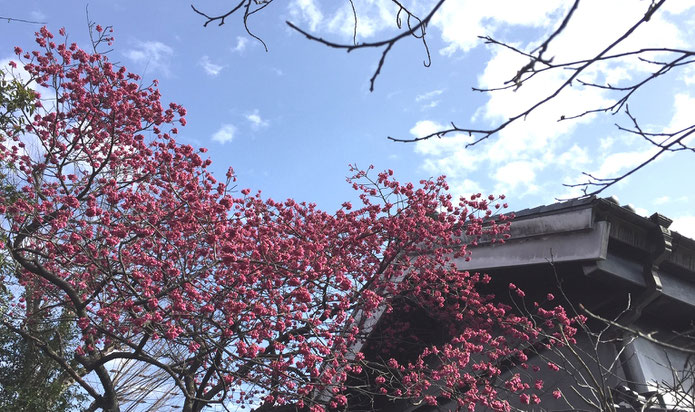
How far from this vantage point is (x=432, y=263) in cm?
869

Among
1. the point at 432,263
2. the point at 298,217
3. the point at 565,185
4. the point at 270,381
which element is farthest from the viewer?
the point at 298,217

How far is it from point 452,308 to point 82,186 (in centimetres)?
585

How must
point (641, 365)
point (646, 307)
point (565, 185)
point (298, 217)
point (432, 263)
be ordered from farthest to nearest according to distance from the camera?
point (298, 217), point (432, 263), point (646, 307), point (641, 365), point (565, 185)

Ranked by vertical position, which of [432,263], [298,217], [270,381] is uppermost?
[298,217]

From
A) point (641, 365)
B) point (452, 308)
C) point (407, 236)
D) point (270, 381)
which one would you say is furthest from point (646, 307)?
point (270, 381)

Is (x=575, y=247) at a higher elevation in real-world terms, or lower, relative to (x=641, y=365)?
higher

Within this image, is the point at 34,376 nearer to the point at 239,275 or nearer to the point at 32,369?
the point at 32,369

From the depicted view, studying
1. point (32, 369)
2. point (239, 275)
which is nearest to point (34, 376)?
point (32, 369)

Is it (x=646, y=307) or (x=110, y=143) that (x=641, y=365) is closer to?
(x=646, y=307)

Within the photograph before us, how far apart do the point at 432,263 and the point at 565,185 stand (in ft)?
19.0

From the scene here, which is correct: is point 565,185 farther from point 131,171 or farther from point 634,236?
point 131,171

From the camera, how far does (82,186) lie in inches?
344

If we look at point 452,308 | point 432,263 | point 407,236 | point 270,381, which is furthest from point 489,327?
point 270,381

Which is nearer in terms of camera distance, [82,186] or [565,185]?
[565,185]
